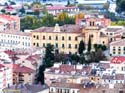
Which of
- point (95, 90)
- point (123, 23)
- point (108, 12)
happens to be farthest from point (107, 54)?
point (108, 12)

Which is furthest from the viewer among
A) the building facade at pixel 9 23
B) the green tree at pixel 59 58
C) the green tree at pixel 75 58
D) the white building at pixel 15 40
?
the building facade at pixel 9 23

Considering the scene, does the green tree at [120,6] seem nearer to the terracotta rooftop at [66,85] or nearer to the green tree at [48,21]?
the green tree at [48,21]

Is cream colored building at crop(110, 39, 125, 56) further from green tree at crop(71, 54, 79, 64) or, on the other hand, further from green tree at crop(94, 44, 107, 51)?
green tree at crop(71, 54, 79, 64)

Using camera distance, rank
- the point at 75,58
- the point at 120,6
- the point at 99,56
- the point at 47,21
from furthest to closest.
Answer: the point at 120,6
the point at 47,21
the point at 75,58
the point at 99,56

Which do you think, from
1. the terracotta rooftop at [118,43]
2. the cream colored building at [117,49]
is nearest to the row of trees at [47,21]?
the terracotta rooftop at [118,43]

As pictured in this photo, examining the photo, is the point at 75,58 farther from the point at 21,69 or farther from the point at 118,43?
the point at 21,69

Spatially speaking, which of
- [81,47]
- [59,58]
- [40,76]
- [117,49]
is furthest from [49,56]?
[117,49]
